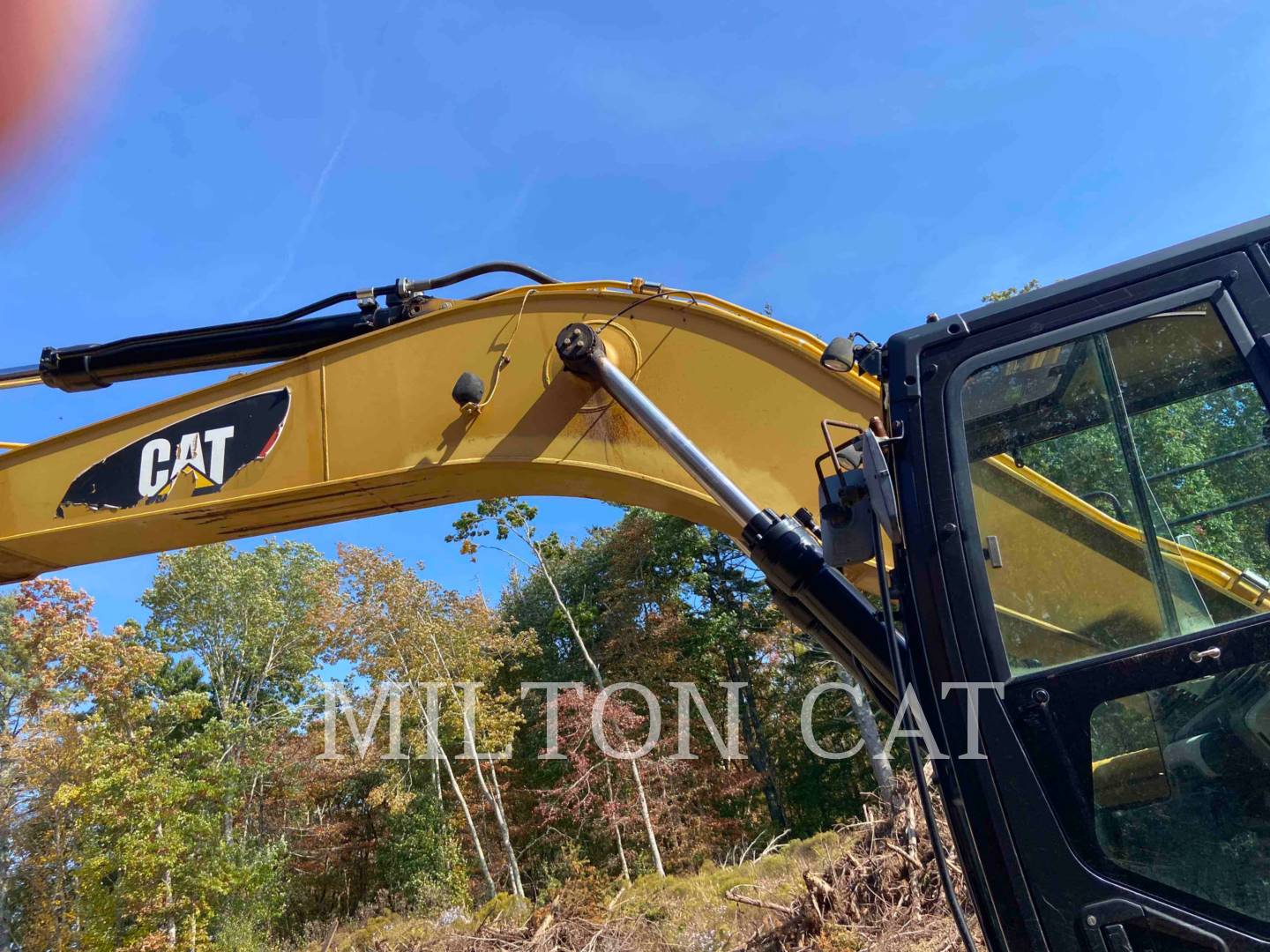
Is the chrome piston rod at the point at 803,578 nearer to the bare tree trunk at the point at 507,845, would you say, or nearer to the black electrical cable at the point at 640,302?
the black electrical cable at the point at 640,302

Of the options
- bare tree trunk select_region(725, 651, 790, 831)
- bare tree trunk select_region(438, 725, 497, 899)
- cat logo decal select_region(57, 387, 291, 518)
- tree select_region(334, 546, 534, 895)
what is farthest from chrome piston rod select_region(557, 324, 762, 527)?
bare tree trunk select_region(725, 651, 790, 831)

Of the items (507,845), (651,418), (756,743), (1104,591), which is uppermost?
(651,418)

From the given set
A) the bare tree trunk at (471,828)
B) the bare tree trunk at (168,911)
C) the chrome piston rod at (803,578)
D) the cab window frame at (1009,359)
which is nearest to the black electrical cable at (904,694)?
the chrome piston rod at (803,578)

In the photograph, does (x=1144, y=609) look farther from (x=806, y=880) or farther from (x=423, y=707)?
(x=423, y=707)

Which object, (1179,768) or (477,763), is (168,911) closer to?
(477,763)

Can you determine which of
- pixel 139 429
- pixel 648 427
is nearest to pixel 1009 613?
pixel 648 427

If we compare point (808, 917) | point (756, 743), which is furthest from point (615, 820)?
point (808, 917)

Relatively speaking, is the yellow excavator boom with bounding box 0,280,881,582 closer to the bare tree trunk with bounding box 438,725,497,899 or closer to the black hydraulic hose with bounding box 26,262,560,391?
the black hydraulic hose with bounding box 26,262,560,391

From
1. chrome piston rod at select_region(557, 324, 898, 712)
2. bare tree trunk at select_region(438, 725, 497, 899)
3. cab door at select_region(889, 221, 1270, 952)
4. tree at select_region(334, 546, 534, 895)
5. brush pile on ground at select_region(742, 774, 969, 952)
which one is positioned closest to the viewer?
cab door at select_region(889, 221, 1270, 952)

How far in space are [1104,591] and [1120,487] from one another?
267mm

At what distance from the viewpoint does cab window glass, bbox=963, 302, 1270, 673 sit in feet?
6.55

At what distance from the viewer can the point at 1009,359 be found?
2199mm

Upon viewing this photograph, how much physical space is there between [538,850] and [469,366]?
19881 millimetres

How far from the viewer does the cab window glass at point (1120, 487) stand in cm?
200
